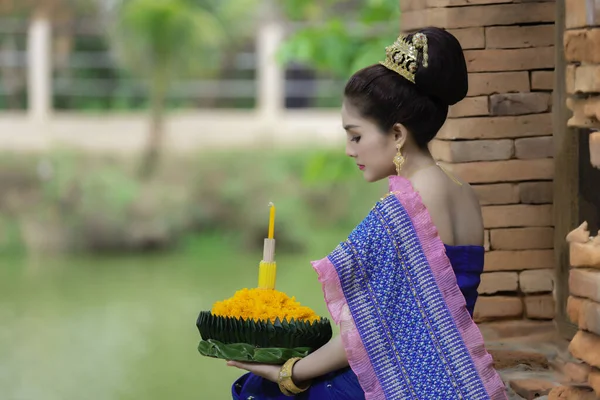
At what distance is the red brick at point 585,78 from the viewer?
1.89 metres

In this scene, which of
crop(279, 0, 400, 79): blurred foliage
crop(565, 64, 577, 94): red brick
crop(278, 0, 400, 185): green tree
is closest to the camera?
crop(565, 64, 577, 94): red brick

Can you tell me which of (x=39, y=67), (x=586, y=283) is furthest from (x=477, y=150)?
(x=39, y=67)

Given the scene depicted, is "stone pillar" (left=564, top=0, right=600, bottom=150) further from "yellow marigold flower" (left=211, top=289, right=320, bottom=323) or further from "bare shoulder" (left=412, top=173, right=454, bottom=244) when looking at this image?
"yellow marigold flower" (left=211, top=289, right=320, bottom=323)

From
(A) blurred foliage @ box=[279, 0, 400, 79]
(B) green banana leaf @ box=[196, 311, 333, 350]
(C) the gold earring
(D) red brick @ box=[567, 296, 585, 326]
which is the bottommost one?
(B) green banana leaf @ box=[196, 311, 333, 350]

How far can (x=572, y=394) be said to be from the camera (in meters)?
1.99

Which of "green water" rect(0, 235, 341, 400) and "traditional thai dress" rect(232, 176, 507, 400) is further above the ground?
"traditional thai dress" rect(232, 176, 507, 400)

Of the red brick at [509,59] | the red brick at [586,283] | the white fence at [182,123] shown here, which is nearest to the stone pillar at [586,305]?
the red brick at [586,283]

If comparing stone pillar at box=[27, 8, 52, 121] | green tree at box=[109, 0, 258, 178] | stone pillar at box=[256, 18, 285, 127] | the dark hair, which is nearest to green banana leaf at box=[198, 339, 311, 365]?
the dark hair

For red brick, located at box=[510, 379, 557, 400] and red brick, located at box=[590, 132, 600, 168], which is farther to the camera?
red brick, located at box=[510, 379, 557, 400]

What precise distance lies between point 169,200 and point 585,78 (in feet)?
41.1

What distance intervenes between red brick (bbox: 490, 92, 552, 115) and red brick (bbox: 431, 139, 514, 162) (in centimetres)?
8

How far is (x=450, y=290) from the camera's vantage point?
198cm

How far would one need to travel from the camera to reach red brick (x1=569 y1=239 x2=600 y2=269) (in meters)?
1.91

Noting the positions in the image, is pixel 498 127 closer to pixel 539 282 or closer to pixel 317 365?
pixel 539 282
